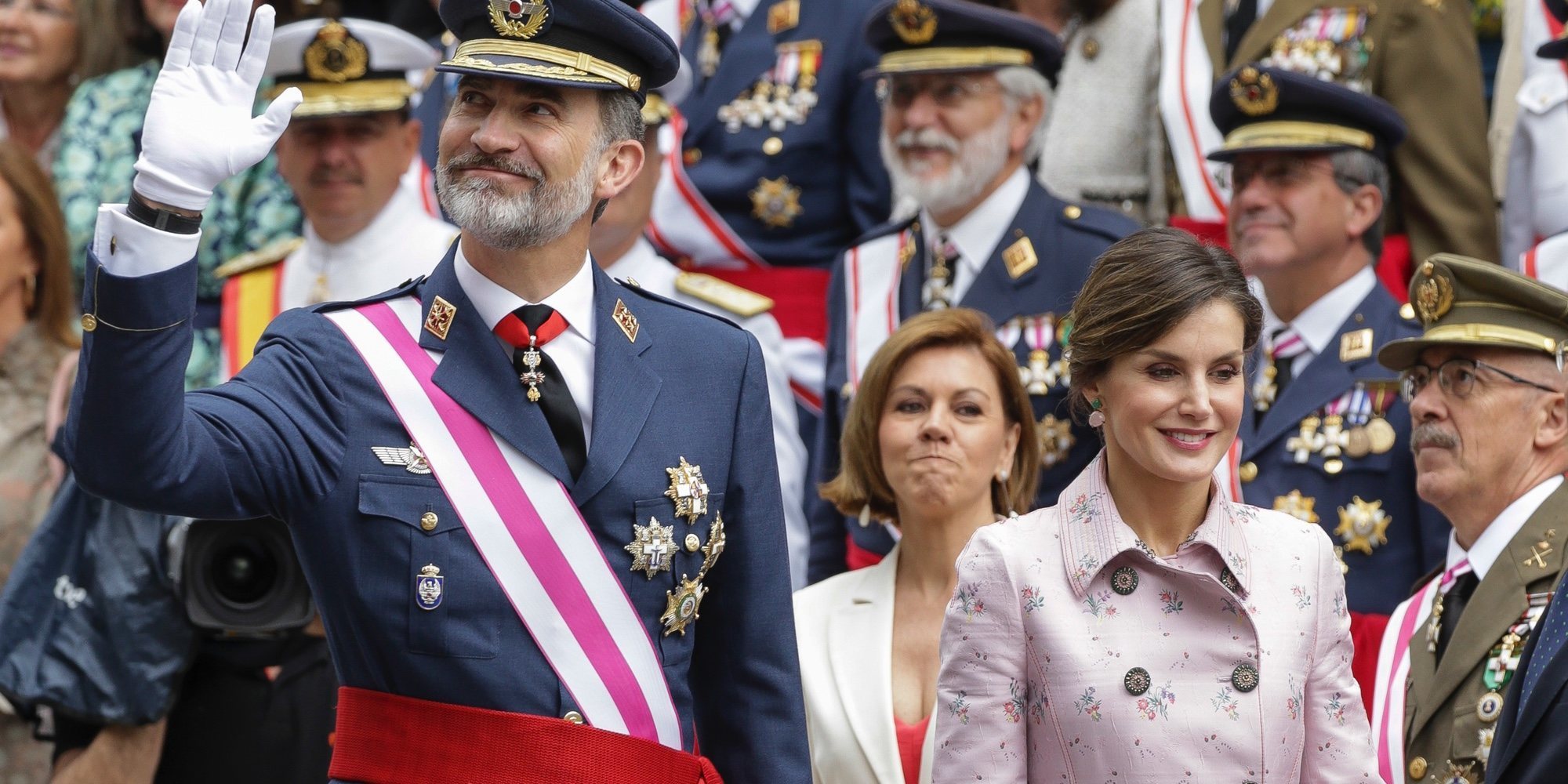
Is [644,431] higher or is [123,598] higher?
[644,431]

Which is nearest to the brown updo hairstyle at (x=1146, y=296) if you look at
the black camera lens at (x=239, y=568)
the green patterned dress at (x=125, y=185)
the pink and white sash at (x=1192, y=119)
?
the black camera lens at (x=239, y=568)

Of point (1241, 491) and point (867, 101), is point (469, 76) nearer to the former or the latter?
point (1241, 491)

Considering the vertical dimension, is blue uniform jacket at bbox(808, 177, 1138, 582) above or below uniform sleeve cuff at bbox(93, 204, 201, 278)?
below

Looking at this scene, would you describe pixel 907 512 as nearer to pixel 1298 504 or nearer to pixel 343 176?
pixel 1298 504

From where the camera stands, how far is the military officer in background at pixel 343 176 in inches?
236

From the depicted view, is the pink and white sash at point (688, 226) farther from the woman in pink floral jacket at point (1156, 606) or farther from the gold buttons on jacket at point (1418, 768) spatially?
the woman in pink floral jacket at point (1156, 606)

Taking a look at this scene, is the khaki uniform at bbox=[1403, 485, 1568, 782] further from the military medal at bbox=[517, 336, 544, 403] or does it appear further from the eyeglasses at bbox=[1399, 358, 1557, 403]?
the military medal at bbox=[517, 336, 544, 403]

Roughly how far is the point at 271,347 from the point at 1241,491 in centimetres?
301

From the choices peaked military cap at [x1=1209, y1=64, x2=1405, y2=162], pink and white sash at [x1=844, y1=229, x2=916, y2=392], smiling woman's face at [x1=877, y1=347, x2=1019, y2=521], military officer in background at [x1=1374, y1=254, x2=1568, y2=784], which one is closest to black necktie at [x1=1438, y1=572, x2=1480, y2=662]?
military officer in background at [x1=1374, y1=254, x2=1568, y2=784]

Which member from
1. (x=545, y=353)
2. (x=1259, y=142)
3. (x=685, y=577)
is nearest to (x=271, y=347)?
(x=545, y=353)

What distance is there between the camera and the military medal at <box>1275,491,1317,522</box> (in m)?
5.30

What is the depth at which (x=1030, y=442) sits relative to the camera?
470cm

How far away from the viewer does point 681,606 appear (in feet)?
11.1

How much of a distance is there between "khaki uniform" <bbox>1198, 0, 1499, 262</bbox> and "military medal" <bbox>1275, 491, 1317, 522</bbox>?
111 cm
